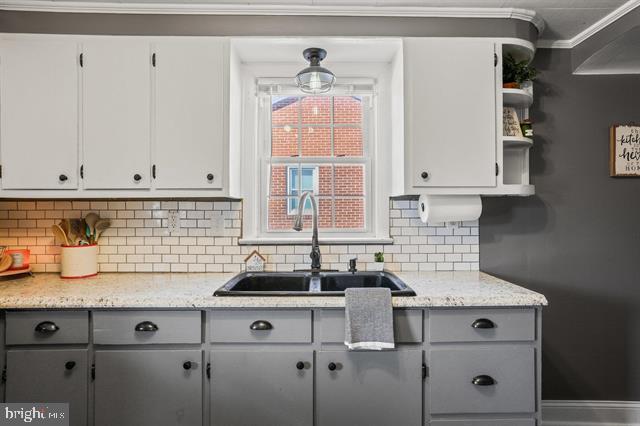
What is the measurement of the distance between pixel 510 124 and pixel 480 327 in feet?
3.98

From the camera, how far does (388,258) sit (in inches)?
Result: 91.0

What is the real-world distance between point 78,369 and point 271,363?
0.88 metres

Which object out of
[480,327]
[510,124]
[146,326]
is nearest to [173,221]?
[146,326]

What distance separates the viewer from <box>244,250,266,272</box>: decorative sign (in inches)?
89.0

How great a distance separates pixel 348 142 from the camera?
2.44 metres

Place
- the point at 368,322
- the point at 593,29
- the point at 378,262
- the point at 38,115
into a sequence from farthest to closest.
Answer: the point at 378,262, the point at 593,29, the point at 38,115, the point at 368,322

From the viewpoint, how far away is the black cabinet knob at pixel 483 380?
63.7 inches

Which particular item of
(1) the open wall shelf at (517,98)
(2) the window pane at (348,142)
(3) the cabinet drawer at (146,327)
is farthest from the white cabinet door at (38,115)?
(1) the open wall shelf at (517,98)

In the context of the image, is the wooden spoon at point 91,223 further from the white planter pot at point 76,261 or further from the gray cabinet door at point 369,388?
the gray cabinet door at point 369,388

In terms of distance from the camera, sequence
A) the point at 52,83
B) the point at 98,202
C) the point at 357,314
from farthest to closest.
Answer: the point at 98,202 < the point at 52,83 < the point at 357,314

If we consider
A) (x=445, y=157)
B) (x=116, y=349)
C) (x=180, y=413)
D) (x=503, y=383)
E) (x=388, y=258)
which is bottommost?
(x=180, y=413)

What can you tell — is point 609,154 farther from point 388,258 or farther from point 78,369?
point 78,369

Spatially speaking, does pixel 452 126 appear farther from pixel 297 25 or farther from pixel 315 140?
pixel 297 25

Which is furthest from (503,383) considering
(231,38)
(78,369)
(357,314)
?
(231,38)
